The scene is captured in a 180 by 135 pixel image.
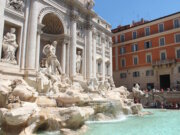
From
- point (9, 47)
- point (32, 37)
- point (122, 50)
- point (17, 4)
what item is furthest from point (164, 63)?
point (9, 47)

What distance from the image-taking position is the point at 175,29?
1091 inches

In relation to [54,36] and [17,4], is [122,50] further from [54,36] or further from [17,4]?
[17,4]

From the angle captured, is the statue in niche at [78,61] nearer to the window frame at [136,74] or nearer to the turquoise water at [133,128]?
the turquoise water at [133,128]

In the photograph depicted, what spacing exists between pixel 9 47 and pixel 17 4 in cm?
322

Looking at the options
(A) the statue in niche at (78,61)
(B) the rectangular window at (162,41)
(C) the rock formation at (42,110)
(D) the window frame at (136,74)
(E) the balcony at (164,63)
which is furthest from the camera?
(D) the window frame at (136,74)

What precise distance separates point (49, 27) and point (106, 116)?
35.0ft

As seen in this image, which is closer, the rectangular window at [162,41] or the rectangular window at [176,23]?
the rectangular window at [176,23]

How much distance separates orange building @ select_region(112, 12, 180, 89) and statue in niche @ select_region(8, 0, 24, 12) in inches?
831

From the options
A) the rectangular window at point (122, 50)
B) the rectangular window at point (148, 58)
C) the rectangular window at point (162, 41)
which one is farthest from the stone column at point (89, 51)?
the rectangular window at point (122, 50)

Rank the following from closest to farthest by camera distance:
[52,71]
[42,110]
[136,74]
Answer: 1. [42,110]
2. [52,71]
3. [136,74]

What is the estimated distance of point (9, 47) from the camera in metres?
12.5

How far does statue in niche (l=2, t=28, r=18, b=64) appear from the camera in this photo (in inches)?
488

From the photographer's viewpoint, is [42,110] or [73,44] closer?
[42,110]

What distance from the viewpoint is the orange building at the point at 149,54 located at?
90.6 ft
